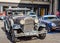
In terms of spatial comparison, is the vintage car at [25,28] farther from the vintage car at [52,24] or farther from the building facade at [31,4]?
the building facade at [31,4]

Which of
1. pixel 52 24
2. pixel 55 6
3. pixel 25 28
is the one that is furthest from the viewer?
pixel 55 6

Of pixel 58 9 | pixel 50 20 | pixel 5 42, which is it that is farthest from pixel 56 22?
pixel 58 9

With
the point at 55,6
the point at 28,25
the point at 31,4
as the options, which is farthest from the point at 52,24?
the point at 31,4

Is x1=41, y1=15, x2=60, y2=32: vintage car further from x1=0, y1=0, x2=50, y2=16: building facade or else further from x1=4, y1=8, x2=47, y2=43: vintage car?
x1=0, y1=0, x2=50, y2=16: building facade

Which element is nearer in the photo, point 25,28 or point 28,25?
point 25,28

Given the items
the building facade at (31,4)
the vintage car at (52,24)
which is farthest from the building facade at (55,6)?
the vintage car at (52,24)

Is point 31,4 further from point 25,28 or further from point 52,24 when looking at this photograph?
point 25,28

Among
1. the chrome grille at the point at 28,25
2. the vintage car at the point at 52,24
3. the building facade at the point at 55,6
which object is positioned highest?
the chrome grille at the point at 28,25

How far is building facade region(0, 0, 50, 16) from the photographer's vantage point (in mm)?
43966

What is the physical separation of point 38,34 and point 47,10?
114ft

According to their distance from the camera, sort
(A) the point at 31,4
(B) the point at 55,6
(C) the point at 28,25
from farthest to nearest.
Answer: (A) the point at 31,4 → (B) the point at 55,6 → (C) the point at 28,25

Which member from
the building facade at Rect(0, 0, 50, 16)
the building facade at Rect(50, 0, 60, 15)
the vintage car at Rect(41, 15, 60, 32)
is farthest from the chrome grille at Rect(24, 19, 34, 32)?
the building facade at Rect(0, 0, 50, 16)

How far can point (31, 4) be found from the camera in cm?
4544

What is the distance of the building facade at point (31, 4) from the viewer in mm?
43966
